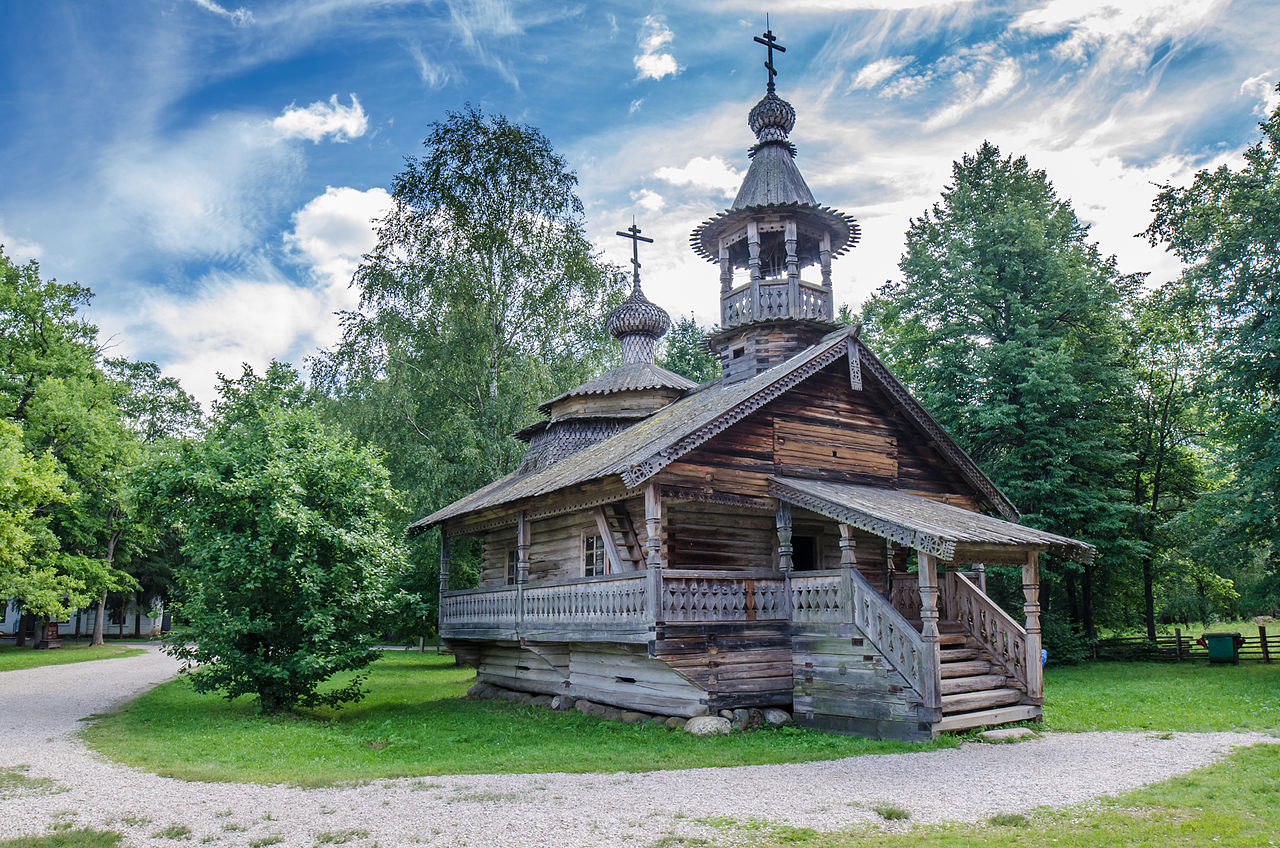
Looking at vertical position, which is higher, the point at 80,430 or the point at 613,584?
the point at 80,430

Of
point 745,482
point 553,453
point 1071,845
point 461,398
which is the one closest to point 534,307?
point 461,398

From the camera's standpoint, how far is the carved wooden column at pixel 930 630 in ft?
42.8

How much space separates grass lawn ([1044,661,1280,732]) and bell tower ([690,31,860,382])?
971 centimetres

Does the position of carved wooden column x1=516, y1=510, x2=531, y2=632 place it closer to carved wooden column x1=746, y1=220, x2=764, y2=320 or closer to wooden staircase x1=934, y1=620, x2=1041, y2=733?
carved wooden column x1=746, y1=220, x2=764, y2=320

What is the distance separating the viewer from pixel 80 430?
37.7 m

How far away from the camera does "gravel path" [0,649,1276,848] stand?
8.47 m

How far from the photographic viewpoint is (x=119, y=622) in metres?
58.6

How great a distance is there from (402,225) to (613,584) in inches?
818

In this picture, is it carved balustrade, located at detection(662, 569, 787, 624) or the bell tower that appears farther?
the bell tower

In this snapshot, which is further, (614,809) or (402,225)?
(402,225)

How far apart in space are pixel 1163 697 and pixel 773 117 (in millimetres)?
16608

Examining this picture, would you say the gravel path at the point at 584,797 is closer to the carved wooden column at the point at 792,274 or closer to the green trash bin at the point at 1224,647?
the carved wooden column at the point at 792,274

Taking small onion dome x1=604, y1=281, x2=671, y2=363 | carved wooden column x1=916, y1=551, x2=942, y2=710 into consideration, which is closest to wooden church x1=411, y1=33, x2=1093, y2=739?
carved wooden column x1=916, y1=551, x2=942, y2=710

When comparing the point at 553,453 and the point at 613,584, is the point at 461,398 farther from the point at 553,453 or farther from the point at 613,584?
the point at 613,584
